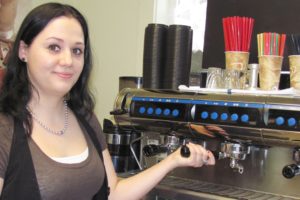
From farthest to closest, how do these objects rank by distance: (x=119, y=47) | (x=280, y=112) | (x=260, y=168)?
(x=119, y=47) → (x=260, y=168) → (x=280, y=112)

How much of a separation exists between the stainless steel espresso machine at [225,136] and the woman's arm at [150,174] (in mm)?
37

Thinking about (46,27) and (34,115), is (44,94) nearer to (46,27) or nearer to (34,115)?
(34,115)

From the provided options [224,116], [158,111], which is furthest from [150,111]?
[224,116]

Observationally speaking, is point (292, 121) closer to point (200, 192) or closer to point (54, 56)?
point (200, 192)

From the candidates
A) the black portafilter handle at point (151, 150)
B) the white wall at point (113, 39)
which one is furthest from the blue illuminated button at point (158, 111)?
the white wall at point (113, 39)

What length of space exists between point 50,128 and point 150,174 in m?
0.31

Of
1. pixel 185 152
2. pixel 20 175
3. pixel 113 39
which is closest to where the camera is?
pixel 20 175

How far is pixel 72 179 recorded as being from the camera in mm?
1092

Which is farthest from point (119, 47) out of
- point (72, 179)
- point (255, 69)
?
point (72, 179)

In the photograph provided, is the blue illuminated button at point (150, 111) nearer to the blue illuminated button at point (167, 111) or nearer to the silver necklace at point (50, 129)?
the blue illuminated button at point (167, 111)

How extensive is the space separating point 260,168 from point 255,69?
0.29m

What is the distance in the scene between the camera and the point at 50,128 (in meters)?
1.17

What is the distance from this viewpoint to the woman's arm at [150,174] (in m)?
1.16

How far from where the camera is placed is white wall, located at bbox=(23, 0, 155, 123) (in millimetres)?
1978
